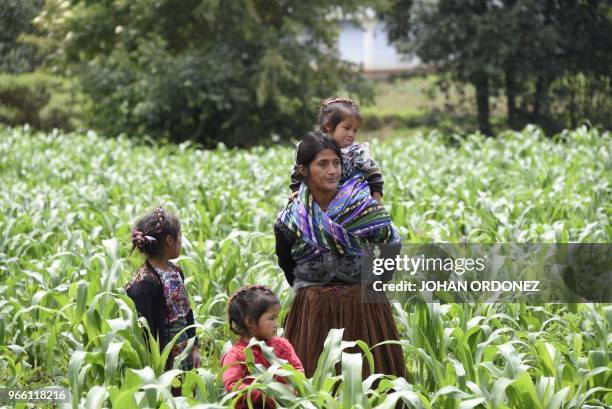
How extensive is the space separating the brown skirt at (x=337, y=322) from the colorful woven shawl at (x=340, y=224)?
0.17 m

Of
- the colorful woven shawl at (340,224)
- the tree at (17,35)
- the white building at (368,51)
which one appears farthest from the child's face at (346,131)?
the white building at (368,51)

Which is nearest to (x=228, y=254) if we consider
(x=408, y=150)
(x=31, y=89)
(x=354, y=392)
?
(x=354, y=392)

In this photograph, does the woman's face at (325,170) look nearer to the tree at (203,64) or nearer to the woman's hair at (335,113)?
the woman's hair at (335,113)

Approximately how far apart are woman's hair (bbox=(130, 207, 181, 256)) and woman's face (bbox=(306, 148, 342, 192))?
661 millimetres

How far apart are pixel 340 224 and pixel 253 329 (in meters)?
0.52

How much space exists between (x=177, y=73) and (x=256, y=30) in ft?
5.54

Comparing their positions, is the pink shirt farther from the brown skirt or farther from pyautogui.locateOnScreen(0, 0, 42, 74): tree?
pyautogui.locateOnScreen(0, 0, 42, 74): tree

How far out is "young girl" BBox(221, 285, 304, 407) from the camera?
3688mm

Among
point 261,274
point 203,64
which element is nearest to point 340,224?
point 261,274

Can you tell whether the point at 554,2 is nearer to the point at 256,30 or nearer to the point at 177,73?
the point at 256,30

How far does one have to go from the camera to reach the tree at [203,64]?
18156 mm

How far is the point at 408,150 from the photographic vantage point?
13.6 m

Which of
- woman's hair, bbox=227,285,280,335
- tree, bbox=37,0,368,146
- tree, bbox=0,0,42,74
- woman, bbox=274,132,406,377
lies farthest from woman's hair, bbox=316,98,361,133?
tree, bbox=37,0,368,146

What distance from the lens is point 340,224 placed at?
3.88 metres
